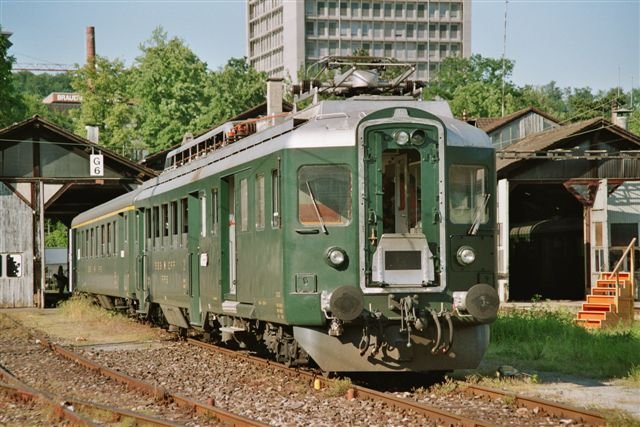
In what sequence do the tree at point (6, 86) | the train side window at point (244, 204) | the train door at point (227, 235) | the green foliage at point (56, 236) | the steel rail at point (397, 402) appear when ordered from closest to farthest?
the steel rail at point (397, 402), the train side window at point (244, 204), the train door at point (227, 235), the tree at point (6, 86), the green foliage at point (56, 236)

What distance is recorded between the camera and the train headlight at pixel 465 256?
1209 centimetres

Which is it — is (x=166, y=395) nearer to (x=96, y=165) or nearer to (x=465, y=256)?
(x=465, y=256)

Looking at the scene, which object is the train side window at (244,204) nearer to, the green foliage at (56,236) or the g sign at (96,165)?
the g sign at (96,165)

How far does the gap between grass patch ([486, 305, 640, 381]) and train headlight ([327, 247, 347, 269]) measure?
3950 millimetres

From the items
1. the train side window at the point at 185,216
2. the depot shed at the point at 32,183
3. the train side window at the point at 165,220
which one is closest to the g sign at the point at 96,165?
the depot shed at the point at 32,183

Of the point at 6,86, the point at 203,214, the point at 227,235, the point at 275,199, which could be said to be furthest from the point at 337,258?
the point at 6,86

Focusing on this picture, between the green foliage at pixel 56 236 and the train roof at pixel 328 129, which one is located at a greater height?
the train roof at pixel 328 129

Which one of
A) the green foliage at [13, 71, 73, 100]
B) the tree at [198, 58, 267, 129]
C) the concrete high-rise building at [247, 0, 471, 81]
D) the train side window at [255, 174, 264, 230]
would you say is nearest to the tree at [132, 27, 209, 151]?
the tree at [198, 58, 267, 129]

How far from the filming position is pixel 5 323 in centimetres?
2619

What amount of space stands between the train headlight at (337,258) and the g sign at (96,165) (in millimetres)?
24512

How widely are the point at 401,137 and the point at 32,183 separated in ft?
81.4

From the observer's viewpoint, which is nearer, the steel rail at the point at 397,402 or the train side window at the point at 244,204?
the steel rail at the point at 397,402

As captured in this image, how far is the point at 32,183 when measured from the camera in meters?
34.7

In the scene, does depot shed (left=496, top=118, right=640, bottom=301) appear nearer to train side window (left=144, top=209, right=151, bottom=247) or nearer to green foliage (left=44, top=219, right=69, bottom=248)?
train side window (left=144, top=209, right=151, bottom=247)
